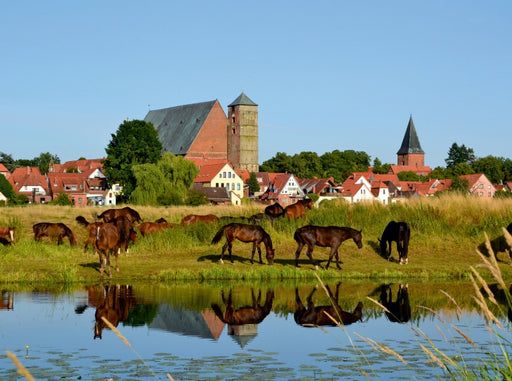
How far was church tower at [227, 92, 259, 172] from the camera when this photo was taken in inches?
6924

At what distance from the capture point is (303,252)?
26.9 meters

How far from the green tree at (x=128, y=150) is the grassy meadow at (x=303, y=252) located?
60.4 meters

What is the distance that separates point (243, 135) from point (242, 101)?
30.1ft

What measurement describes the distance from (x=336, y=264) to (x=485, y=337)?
11258 mm

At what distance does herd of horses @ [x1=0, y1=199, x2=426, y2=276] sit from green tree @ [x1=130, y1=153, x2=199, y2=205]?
45494 mm

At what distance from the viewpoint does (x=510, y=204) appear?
30.5m

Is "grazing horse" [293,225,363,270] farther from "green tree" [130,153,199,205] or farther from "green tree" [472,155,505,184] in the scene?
"green tree" [472,155,505,184]

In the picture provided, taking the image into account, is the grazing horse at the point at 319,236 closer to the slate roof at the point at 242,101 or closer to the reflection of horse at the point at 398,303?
the reflection of horse at the point at 398,303

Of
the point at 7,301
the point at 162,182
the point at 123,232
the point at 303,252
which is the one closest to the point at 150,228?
the point at 123,232

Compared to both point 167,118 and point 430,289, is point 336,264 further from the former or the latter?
point 167,118

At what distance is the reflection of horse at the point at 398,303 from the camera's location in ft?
49.1

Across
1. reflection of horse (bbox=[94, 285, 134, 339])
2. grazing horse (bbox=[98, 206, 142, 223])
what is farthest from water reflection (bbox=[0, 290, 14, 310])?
grazing horse (bbox=[98, 206, 142, 223])

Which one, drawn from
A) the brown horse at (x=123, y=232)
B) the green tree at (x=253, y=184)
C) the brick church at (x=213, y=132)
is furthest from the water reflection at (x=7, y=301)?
the brick church at (x=213, y=132)

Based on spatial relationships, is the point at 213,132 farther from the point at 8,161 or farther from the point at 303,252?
the point at 303,252
